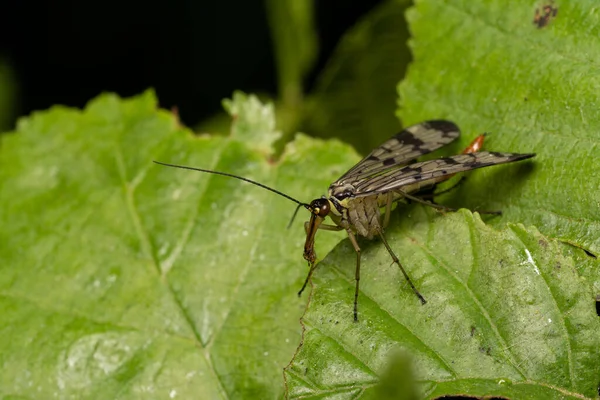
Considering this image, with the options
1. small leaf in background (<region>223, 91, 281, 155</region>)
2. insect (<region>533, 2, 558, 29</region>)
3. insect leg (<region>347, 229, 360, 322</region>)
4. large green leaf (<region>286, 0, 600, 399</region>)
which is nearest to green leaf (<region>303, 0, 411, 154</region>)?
small leaf in background (<region>223, 91, 281, 155</region>)

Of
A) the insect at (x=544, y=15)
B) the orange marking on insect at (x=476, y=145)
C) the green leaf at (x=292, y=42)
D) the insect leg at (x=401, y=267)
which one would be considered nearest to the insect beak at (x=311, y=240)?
the insect leg at (x=401, y=267)

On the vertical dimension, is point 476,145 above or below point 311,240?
above

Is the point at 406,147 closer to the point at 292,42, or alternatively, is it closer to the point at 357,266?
the point at 357,266

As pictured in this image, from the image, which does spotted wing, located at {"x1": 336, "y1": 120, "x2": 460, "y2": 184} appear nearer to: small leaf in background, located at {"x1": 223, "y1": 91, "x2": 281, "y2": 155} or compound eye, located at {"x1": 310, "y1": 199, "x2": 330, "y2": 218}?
compound eye, located at {"x1": 310, "y1": 199, "x2": 330, "y2": 218}

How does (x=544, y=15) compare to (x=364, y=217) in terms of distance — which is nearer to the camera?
(x=364, y=217)

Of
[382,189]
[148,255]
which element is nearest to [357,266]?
[382,189]

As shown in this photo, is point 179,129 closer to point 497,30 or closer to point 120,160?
point 120,160
